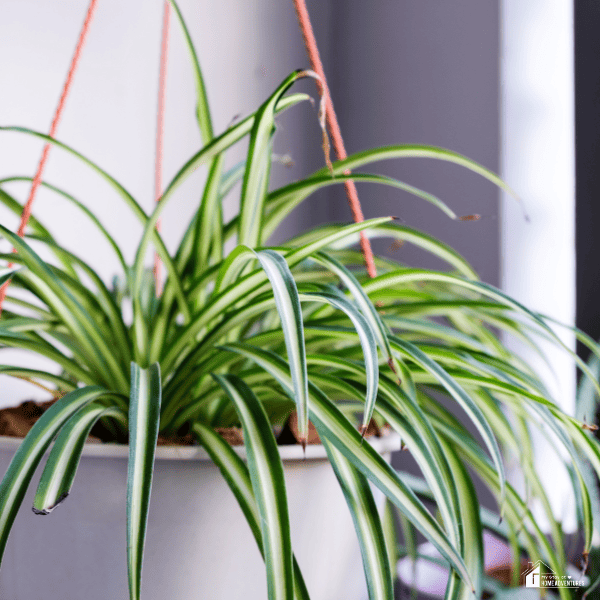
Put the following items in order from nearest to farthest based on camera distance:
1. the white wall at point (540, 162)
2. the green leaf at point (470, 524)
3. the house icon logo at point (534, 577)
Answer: the green leaf at point (470, 524)
the house icon logo at point (534, 577)
the white wall at point (540, 162)

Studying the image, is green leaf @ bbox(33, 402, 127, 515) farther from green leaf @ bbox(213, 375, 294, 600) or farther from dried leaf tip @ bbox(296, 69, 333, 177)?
dried leaf tip @ bbox(296, 69, 333, 177)

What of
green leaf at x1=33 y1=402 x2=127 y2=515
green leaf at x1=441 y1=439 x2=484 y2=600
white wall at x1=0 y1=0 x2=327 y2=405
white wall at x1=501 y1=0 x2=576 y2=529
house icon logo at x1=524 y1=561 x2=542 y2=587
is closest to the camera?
green leaf at x1=33 y1=402 x2=127 y2=515

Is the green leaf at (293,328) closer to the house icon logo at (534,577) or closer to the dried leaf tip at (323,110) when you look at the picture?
the dried leaf tip at (323,110)

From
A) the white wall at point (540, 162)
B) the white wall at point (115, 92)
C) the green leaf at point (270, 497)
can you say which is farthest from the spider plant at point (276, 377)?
the white wall at point (540, 162)

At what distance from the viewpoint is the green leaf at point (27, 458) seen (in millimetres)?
283

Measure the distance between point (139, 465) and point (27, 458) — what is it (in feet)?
0.20

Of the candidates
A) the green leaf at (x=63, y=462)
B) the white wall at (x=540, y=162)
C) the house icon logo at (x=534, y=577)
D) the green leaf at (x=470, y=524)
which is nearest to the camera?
the green leaf at (x=63, y=462)

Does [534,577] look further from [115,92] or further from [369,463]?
[115,92]

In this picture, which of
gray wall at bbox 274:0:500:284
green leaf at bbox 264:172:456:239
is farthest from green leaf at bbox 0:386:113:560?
gray wall at bbox 274:0:500:284

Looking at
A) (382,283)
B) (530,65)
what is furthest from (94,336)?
(530,65)

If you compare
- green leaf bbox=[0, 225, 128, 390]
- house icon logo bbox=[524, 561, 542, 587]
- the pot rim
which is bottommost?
house icon logo bbox=[524, 561, 542, 587]

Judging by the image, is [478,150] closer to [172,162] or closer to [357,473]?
[172,162]

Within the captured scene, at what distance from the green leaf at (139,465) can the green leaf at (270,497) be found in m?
0.05

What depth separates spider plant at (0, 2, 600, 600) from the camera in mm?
302
